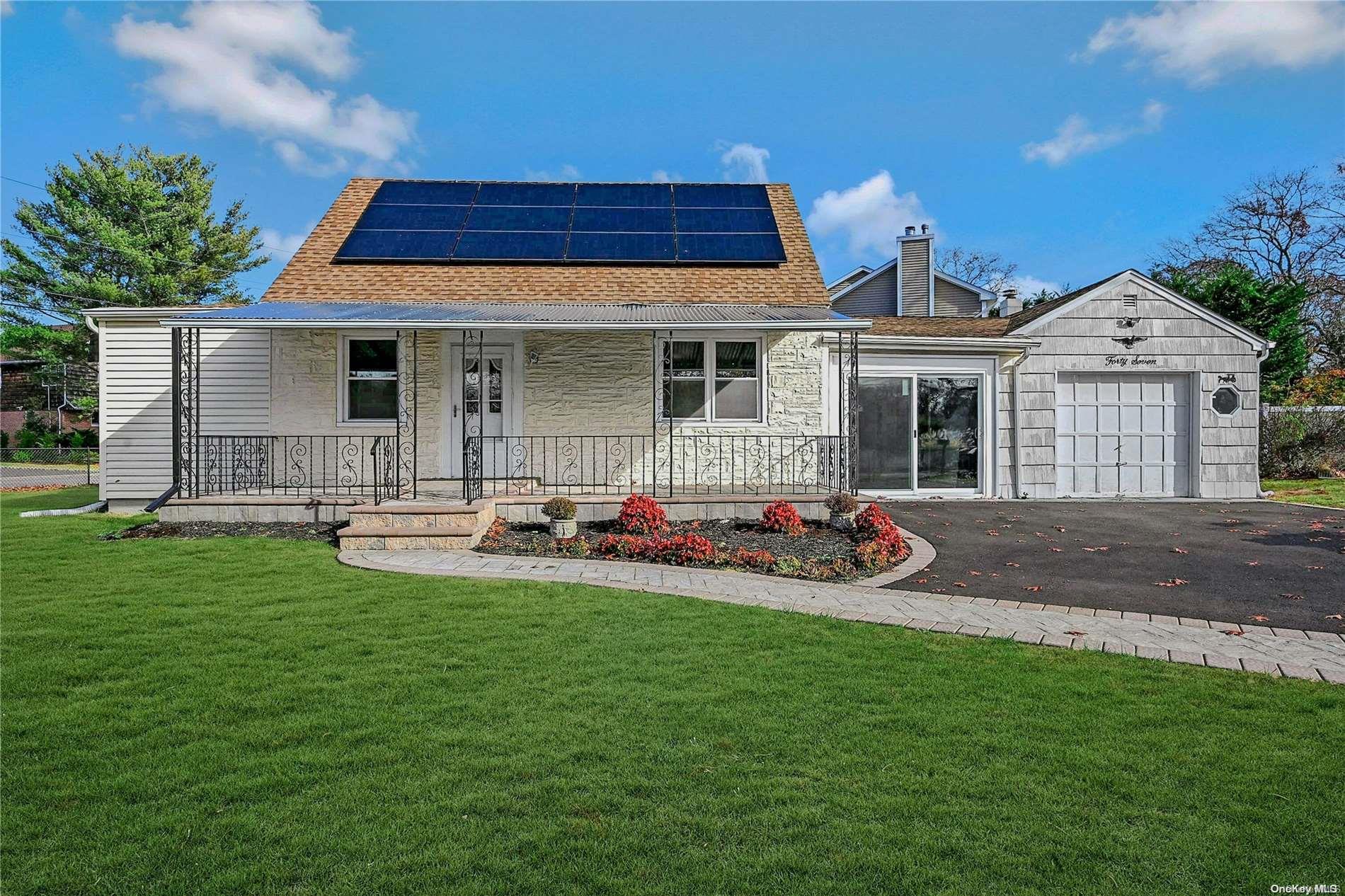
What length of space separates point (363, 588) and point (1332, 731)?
680 centimetres

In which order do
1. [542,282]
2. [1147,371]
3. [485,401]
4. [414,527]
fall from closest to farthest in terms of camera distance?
1. [414,527]
2. [485,401]
3. [542,282]
4. [1147,371]

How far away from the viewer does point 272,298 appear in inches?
474

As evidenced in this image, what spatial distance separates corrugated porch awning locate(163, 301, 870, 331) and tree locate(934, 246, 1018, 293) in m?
34.0

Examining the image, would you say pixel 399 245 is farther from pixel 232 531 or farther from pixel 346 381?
pixel 232 531

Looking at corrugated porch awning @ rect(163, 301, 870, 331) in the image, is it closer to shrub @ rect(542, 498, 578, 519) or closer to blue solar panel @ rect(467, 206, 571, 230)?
shrub @ rect(542, 498, 578, 519)

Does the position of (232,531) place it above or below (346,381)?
below

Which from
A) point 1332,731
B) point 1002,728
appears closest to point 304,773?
point 1002,728

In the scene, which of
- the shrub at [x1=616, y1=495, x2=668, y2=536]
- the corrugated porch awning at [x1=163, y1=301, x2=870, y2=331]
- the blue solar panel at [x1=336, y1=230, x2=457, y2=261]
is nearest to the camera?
the shrub at [x1=616, y1=495, x2=668, y2=536]

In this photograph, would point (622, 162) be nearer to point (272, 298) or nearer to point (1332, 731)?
point (272, 298)

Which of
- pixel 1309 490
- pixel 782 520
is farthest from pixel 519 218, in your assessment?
pixel 1309 490

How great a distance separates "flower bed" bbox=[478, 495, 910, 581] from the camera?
25.4 ft

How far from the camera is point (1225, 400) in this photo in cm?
1370

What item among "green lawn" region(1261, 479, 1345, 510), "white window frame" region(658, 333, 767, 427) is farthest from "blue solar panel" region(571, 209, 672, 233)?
"green lawn" region(1261, 479, 1345, 510)

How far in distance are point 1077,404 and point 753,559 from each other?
9.29 m
